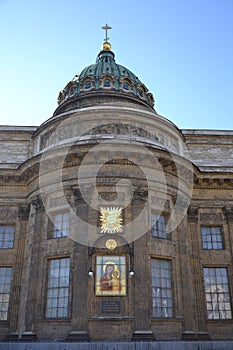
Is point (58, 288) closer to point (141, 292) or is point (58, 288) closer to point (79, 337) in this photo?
point (79, 337)

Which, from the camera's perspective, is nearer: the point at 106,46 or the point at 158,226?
the point at 158,226

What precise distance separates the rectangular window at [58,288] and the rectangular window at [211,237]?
26.7 feet

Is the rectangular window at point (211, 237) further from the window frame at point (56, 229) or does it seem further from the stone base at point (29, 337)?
the stone base at point (29, 337)

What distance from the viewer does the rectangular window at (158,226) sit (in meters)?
20.4

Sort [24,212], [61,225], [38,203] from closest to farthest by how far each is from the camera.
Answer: [61,225]
[38,203]
[24,212]

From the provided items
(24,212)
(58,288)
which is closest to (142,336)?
(58,288)

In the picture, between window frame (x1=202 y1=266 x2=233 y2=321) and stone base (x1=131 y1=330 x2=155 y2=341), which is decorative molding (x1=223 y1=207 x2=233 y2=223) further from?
stone base (x1=131 y1=330 x2=155 y2=341)

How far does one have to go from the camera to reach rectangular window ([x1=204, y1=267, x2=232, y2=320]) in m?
21.2

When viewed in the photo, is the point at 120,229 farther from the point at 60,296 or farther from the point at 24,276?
the point at 24,276

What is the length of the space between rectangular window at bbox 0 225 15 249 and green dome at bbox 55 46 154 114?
9.78m

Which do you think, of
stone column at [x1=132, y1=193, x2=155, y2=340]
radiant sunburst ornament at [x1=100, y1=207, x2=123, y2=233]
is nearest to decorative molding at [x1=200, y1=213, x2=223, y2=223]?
stone column at [x1=132, y1=193, x2=155, y2=340]

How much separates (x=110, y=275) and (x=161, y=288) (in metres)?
2.65

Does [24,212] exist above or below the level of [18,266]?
above

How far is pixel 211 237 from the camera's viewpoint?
2314 centimetres
